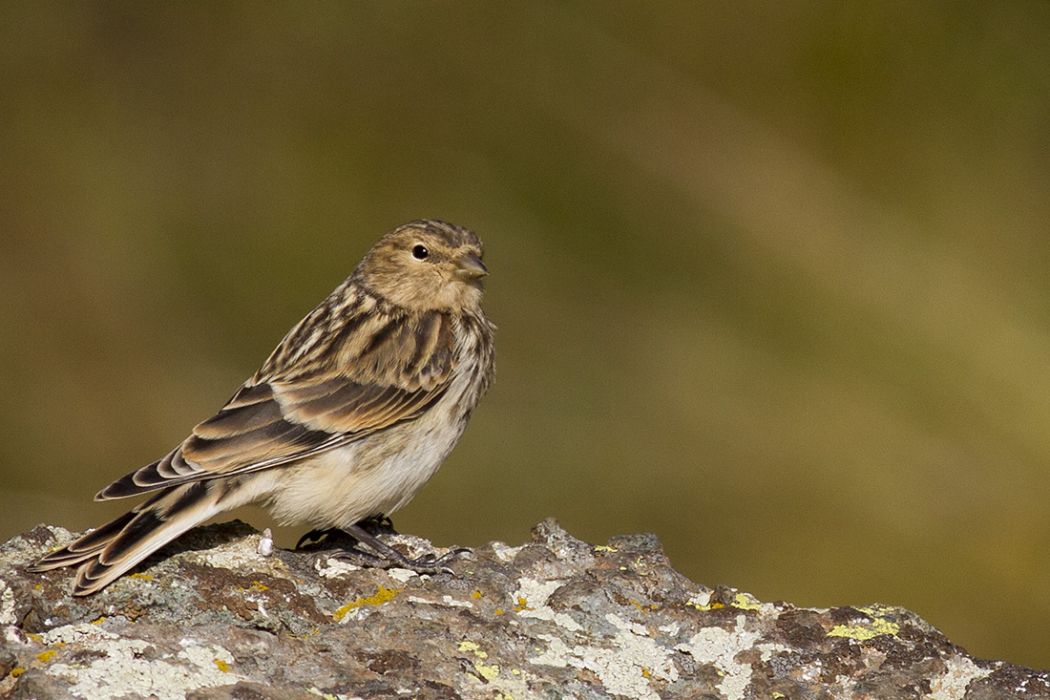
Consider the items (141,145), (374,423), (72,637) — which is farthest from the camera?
(141,145)

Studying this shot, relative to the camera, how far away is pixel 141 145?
39.0 feet

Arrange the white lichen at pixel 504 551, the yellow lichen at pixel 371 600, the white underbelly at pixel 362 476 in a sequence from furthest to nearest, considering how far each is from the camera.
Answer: the white underbelly at pixel 362 476 → the white lichen at pixel 504 551 → the yellow lichen at pixel 371 600

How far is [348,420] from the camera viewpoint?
7.02 m

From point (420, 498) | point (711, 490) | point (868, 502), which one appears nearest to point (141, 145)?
point (420, 498)

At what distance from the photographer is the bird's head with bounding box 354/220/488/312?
7938 mm

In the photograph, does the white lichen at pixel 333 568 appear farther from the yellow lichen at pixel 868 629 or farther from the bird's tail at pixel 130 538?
the yellow lichen at pixel 868 629

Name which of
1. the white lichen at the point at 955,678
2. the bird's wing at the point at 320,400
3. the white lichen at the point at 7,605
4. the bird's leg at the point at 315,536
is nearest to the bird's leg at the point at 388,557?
the bird's leg at the point at 315,536

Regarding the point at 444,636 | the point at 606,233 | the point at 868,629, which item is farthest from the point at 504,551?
the point at 606,233

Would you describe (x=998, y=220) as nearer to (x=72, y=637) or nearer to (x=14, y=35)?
(x=14, y=35)

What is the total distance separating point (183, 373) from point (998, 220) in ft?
19.8

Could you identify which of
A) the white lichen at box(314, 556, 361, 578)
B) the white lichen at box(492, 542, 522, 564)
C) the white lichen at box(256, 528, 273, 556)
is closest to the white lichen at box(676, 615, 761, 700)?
the white lichen at box(492, 542, 522, 564)

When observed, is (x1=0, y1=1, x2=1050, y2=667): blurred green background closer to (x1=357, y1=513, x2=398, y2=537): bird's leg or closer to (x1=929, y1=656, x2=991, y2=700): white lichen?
(x1=357, y1=513, x2=398, y2=537): bird's leg

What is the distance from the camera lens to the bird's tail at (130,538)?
18.7 feet

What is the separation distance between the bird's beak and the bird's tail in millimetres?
2044
